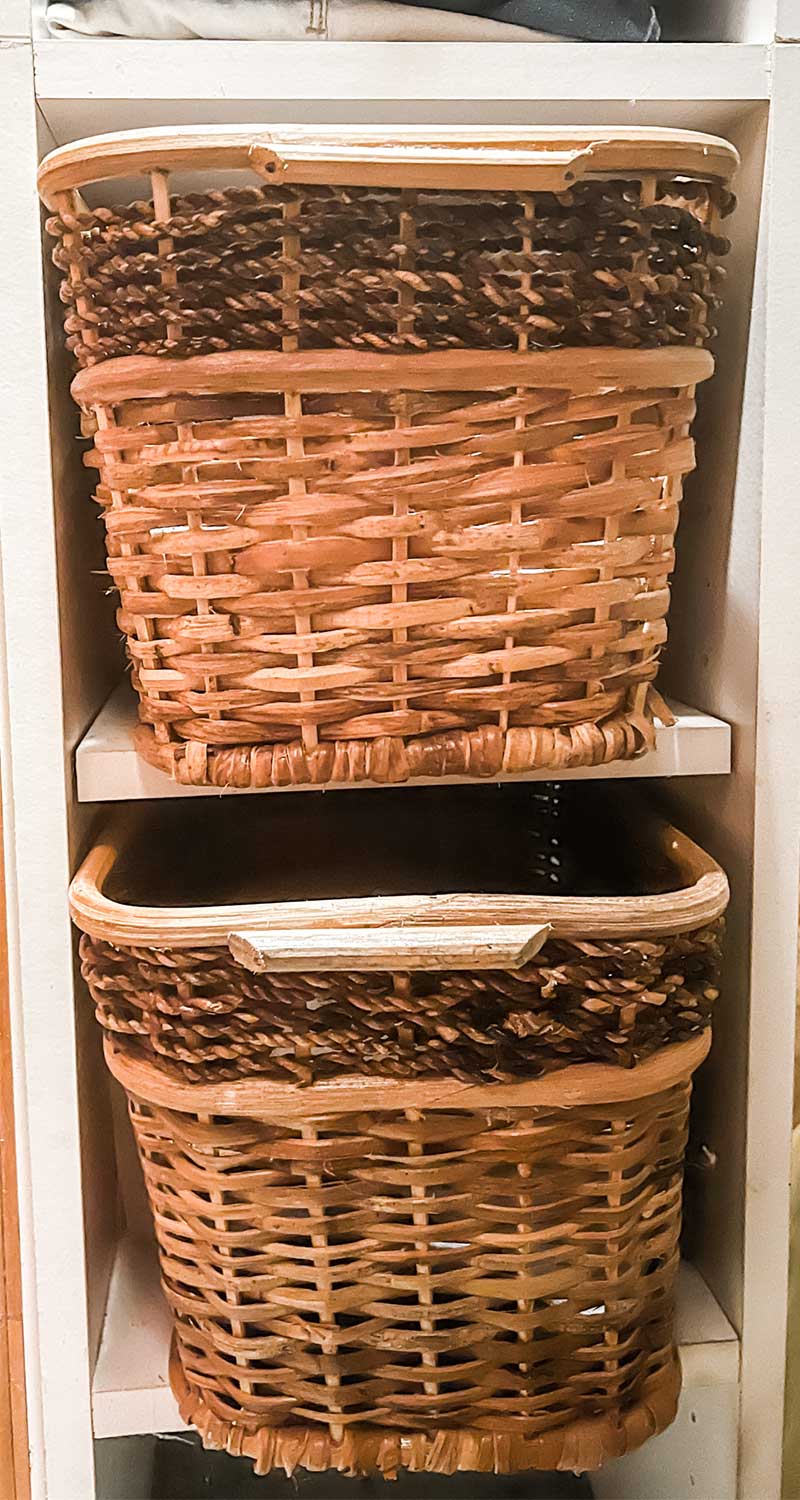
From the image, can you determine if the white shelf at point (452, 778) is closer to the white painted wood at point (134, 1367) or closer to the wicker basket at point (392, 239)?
the wicker basket at point (392, 239)

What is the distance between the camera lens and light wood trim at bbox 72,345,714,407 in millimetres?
630

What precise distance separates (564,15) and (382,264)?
0.72 ft

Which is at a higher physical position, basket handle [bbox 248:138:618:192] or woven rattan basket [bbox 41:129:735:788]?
basket handle [bbox 248:138:618:192]

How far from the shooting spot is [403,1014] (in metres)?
0.67

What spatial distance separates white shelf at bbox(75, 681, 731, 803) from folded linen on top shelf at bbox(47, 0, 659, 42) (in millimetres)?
393

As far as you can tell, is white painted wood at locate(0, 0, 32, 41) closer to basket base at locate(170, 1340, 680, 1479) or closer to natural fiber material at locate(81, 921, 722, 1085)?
natural fiber material at locate(81, 921, 722, 1085)

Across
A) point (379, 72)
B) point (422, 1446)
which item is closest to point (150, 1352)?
point (422, 1446)

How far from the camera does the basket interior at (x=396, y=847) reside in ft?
2.79

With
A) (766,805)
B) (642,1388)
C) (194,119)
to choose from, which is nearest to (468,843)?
(766,805)

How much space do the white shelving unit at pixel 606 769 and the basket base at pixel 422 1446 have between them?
0.22ft

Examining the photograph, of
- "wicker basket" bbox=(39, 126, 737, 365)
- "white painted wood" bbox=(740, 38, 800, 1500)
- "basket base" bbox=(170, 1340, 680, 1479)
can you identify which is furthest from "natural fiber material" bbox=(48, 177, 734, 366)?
"basket base" bbox=(170, 1340, 680, 1479)

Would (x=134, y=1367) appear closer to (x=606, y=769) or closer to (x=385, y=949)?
(x=385, y=949)

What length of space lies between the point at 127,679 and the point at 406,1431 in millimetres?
530

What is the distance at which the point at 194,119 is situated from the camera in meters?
0.71
